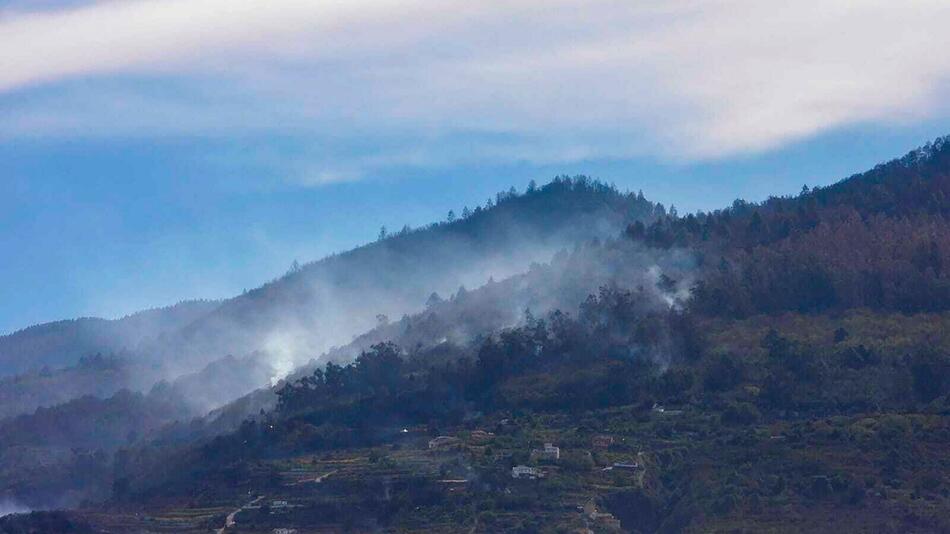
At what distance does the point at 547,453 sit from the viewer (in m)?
83.7

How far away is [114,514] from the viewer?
86500 millimetres

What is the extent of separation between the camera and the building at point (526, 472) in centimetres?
7962

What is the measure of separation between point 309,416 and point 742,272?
30.1 metres

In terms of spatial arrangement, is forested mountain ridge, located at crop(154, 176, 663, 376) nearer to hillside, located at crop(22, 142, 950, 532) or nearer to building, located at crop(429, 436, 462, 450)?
hillside, located at crop(22, 142, 950, 532)

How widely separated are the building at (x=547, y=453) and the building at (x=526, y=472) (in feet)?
6.62

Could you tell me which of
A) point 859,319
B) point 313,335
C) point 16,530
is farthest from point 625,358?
point 313,335

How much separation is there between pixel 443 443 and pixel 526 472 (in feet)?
31.1

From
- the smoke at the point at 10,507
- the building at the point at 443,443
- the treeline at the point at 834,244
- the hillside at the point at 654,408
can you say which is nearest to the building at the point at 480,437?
the hillside at the point at 654,408

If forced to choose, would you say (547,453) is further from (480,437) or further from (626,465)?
(480,437)

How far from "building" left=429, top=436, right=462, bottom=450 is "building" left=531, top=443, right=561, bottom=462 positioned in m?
4.92

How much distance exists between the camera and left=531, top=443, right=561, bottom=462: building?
82812 millimetres

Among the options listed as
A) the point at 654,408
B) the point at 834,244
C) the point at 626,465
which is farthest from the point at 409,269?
the point at 626,465

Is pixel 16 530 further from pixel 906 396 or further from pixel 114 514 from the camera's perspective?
pixel 906 396

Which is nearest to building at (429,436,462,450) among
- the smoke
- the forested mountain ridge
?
the smoke
